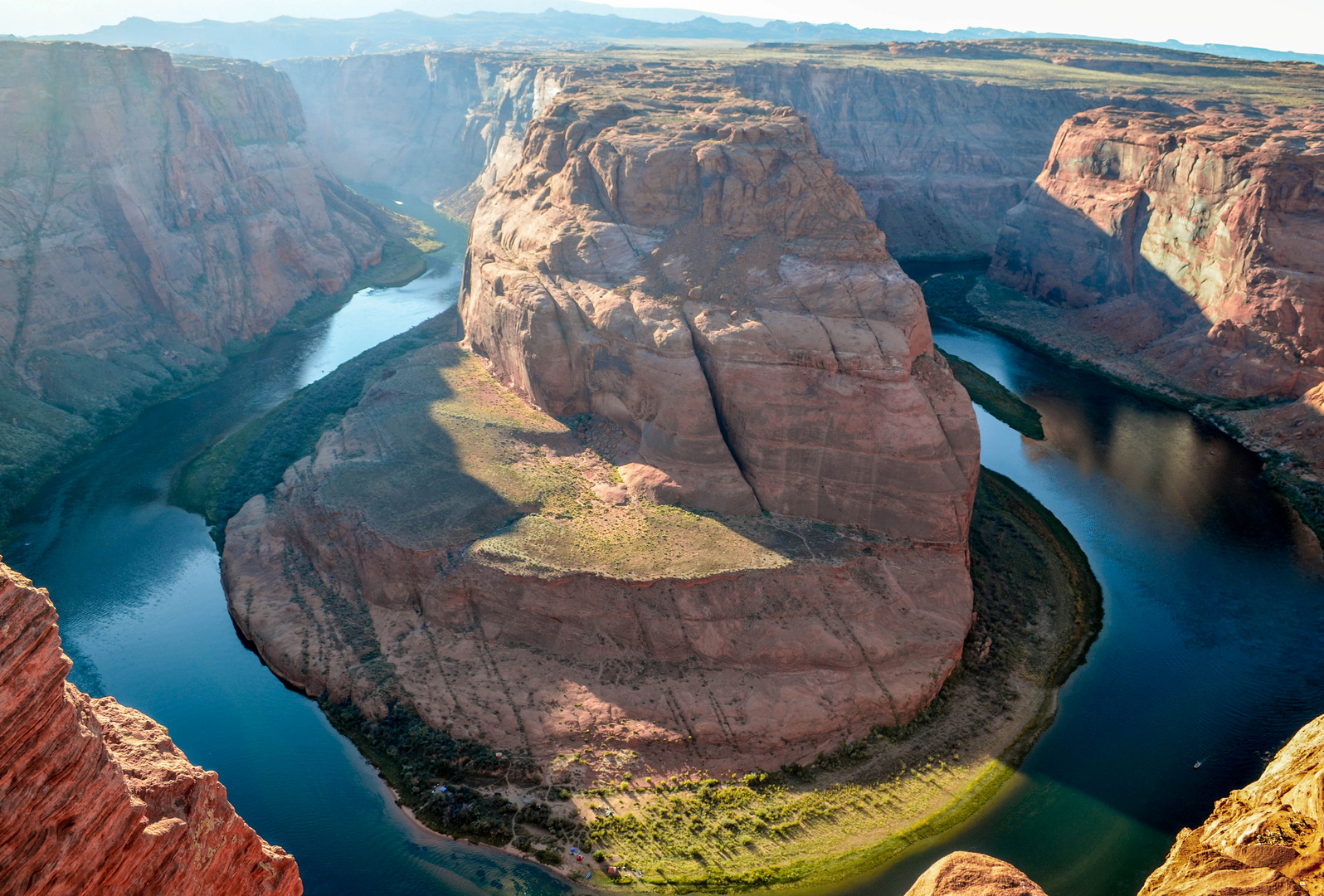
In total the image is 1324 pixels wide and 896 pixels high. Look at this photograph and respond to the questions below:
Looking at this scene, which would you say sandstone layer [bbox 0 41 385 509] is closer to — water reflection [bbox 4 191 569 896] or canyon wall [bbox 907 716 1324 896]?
water reflection [bbox 4 191 569 896]

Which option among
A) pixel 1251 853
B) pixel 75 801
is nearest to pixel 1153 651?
pixel 1251 853

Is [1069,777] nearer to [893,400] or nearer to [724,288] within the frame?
[893,400]

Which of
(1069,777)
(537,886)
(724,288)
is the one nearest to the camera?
(537,886)

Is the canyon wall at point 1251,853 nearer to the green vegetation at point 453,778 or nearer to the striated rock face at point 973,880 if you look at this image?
the striated rock face at point 973,880

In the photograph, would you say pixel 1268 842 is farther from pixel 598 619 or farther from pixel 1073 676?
pixel 598 619

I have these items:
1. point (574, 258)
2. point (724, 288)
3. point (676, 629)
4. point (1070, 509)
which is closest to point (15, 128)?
point (574, 258)
